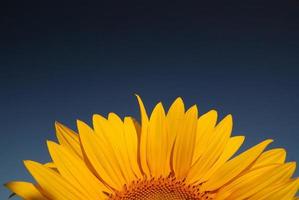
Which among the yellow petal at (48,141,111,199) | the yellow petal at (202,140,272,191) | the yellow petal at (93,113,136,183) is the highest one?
the yellow petal at (93,113,136,183)

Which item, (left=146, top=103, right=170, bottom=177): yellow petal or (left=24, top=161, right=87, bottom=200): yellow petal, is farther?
(left=146, top=103, right=170, bottom=177): yellow petal

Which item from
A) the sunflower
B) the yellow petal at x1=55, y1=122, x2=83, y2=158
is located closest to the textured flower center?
the sunflower

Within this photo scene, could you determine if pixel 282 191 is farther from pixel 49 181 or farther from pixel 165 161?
pixel 49 181

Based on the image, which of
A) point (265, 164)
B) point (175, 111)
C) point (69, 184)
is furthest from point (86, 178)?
point (265, 164)

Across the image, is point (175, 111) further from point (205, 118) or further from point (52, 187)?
point (52, 187)

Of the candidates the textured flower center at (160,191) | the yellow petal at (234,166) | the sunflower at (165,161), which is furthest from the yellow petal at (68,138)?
the yellow petal at (234,166)

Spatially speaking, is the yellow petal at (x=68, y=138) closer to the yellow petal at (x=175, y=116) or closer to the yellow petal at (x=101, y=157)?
the yellow petal at (x=101, y=157)

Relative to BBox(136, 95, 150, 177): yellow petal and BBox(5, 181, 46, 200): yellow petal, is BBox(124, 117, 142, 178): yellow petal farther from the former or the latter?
BBox(5, 181, 46, 200): yellow petal
